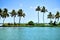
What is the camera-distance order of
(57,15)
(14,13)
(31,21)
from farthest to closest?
(57,15)
(14,13)
(31,21)

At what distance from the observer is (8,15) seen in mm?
67375

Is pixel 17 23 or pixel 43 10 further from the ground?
pixel 43 10

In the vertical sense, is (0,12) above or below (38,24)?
above

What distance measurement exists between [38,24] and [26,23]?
473 cm

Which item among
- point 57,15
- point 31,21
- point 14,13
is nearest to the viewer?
point 31,21

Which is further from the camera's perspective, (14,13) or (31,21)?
(14,13)

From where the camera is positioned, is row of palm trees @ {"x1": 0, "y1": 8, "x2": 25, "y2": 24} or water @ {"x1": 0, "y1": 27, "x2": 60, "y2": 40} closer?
water @ {"x1": 0, "y1": 27, "x2": 60, "y2": 40}

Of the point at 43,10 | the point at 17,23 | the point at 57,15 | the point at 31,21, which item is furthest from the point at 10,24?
the point at 57,15

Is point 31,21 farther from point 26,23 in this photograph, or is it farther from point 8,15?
point 8,15

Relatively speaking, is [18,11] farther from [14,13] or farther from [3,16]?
[3,16]

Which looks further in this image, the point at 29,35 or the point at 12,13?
the point at 12,13

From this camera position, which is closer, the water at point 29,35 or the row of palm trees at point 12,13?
the water at point 29,35

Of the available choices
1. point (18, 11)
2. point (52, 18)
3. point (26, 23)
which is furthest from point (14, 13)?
point (52, 18)

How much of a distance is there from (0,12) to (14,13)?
596 cm
